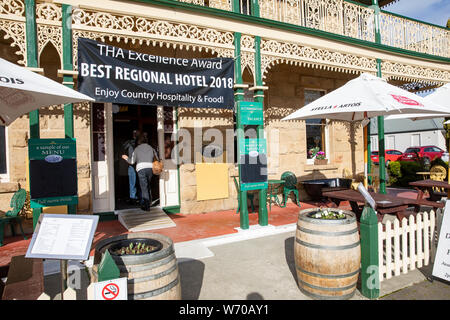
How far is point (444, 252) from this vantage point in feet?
11.4

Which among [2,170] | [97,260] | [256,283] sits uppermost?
[2,170]

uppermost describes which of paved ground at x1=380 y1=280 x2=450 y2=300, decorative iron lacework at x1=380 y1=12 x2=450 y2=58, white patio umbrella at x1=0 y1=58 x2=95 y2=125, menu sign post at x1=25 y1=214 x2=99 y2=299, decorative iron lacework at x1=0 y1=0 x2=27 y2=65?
decorative iron lacework at x1=380 y1=12 x2=450 y2=58

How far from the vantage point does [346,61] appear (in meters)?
7.32

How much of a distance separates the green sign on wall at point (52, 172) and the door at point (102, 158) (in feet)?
6.73

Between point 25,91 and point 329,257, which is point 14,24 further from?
point 329,257

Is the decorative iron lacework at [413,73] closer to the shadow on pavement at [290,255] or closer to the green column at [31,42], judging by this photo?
the shadow on pavement at [290,255]

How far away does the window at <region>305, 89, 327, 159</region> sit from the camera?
9109mm

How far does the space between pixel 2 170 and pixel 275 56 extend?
5.81 meters

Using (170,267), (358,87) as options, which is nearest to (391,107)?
(358,87)

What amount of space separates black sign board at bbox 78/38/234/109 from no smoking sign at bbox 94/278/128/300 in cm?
339

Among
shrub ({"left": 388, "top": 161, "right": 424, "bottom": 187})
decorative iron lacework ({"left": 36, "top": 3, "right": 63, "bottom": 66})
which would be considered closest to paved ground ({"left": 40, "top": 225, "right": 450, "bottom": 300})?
decorative iron lacework ({"left": 36, "top": 3, "right": 63, "bottom": 66})

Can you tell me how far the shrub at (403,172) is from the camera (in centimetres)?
1191

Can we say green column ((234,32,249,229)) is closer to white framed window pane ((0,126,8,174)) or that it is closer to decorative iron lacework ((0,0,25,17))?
decorative iron lacework ((0,0,25,17))

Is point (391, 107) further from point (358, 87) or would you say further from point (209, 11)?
point (209, 11)
